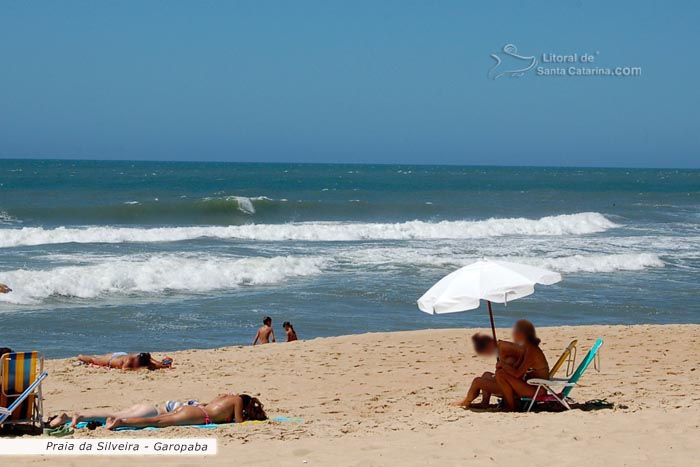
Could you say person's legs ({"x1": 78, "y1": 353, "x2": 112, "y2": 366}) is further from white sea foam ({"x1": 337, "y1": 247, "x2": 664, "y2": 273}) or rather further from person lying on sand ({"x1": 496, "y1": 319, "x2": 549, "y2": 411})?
white sea foam ({"x1": 337, "y1": 247, "x2": 664, "y2": 273})

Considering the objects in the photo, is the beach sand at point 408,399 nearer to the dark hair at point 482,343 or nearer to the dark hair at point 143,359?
the dark hair at point 143,359

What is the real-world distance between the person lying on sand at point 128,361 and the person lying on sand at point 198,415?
2.90 meters

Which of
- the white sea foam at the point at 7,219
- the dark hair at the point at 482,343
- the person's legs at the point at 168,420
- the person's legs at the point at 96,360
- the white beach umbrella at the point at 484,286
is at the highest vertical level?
the white beach umbrella at the point at 484,286

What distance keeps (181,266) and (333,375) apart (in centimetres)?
1072

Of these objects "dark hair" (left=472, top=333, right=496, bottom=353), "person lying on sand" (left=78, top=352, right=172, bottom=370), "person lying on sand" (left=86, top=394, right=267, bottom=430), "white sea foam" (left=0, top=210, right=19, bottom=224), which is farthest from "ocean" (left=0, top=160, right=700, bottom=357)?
Answer: "dark hair" (left=472, top=333, right=496, bottom=353)

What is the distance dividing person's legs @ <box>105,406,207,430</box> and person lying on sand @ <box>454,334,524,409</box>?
254cm

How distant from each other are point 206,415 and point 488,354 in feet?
9.26

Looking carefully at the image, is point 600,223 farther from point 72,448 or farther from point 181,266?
point 72,448

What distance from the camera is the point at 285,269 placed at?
2045cm

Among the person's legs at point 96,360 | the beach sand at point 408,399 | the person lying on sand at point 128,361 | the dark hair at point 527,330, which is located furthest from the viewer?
the person's legs at point 96,360

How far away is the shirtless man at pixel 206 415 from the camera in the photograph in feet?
24.2

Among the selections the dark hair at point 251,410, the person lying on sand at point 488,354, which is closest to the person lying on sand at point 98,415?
the dark hair at point 251,410

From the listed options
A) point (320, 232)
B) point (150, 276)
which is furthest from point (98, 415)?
point (320, 232)

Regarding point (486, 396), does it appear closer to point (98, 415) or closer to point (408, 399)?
point (408, 399)
